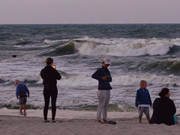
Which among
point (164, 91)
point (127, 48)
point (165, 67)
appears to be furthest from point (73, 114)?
point (127, 48)

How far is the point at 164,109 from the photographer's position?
8789 mm

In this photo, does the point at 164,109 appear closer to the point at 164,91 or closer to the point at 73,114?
the point at 164,91

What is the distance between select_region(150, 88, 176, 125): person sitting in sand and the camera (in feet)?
28.7

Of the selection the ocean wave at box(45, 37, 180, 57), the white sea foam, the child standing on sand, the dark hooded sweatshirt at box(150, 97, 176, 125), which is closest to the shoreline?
the child standing on sand

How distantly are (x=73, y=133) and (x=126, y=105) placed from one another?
6.35m

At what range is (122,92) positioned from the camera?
653 inches

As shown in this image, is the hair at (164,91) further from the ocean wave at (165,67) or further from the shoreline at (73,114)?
the ocean wave at (165,67)

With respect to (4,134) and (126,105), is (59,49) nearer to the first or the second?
(126,105)

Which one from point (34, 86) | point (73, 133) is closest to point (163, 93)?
point (73, 133)

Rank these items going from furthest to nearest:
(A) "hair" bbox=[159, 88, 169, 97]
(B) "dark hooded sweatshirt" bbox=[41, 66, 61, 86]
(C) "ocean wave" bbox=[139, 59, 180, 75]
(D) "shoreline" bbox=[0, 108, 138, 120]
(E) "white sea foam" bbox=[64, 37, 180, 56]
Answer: (E) "white sea foam" bbox=[64, 37, 180, 56] → (C) "ocean wave" bbox=[139, 59, 180, 75] → (D) "shoreline" bbox=[0, 108, 138, 120] → (B) "dark hooded sweatshirt" bbox=[41, 66, 61, 86] → (A) "hair" bbox=[159, 88, 169, 97]

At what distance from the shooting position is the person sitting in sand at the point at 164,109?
8750 mm

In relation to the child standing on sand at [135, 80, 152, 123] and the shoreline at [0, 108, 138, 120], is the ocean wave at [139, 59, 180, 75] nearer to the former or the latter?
the shoreline at [0, 108, 138, 120]

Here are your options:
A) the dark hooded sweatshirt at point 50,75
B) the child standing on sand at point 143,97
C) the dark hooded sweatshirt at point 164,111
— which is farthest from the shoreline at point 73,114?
the dark hooded sweatshirt at point 50,75

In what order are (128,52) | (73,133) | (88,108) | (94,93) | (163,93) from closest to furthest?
(73,133) < (163,93) < (88,108) < (94,93) < (128,52)
